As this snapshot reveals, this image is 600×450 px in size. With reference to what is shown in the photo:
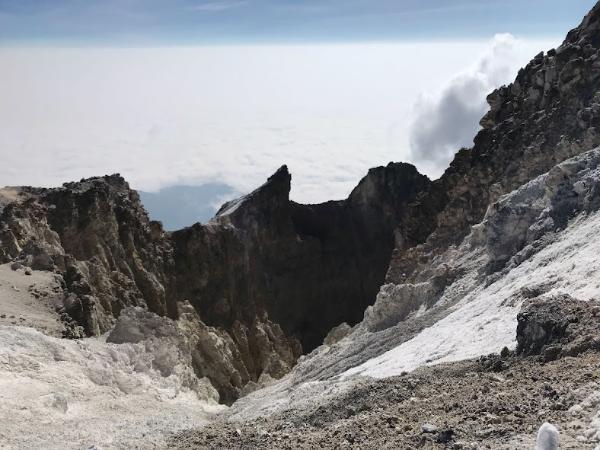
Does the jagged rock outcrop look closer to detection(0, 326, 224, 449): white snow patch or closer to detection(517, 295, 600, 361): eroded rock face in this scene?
detection(517, 295, 600, 361): eroded rock face

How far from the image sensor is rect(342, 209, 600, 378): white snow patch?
73.4 feet

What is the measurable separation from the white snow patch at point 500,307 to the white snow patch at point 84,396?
835 cm

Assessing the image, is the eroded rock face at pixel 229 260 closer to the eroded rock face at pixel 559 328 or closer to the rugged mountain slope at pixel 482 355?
the rugged mountain slope at pixel 482 355

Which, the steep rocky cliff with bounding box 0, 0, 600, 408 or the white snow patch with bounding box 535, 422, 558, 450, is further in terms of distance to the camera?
the steep rocky cliff with bounding box 0, 0, 600, 408

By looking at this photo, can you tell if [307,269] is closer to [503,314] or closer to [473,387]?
[503,314]

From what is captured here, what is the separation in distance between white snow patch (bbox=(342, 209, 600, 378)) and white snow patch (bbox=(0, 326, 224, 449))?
835 centimetres

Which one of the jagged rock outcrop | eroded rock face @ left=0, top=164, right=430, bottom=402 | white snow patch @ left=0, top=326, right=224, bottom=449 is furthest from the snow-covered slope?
eroded rock face @ left=0, top=164, right=430, bottom=402

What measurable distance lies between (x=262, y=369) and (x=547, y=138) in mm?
31261

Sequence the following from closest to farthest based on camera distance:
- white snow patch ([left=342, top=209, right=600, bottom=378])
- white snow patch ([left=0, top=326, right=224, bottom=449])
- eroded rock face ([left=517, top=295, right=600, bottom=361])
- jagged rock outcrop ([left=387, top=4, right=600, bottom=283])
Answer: eroded rock face ([left=517, top=295, right=600, bottom=361]) → white snow patch ([left=342, top=209, right=600, bottom=378]) → white snow patch ([left=0, top=326, right=224, bottom=449]) → jagged rock outcrop ([left=387, top=4, right=600, bottom=283])

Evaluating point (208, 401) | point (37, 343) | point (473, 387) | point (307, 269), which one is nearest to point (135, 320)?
point (208, 401)

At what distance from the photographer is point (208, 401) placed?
136 feet

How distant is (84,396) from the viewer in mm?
28547

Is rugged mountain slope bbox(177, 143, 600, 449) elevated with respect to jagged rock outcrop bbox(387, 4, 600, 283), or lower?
lower

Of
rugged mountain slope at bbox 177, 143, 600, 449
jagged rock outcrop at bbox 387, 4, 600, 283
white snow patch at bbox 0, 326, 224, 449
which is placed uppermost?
jagged rock outcrop at bbox 387, 4, 600, 283
